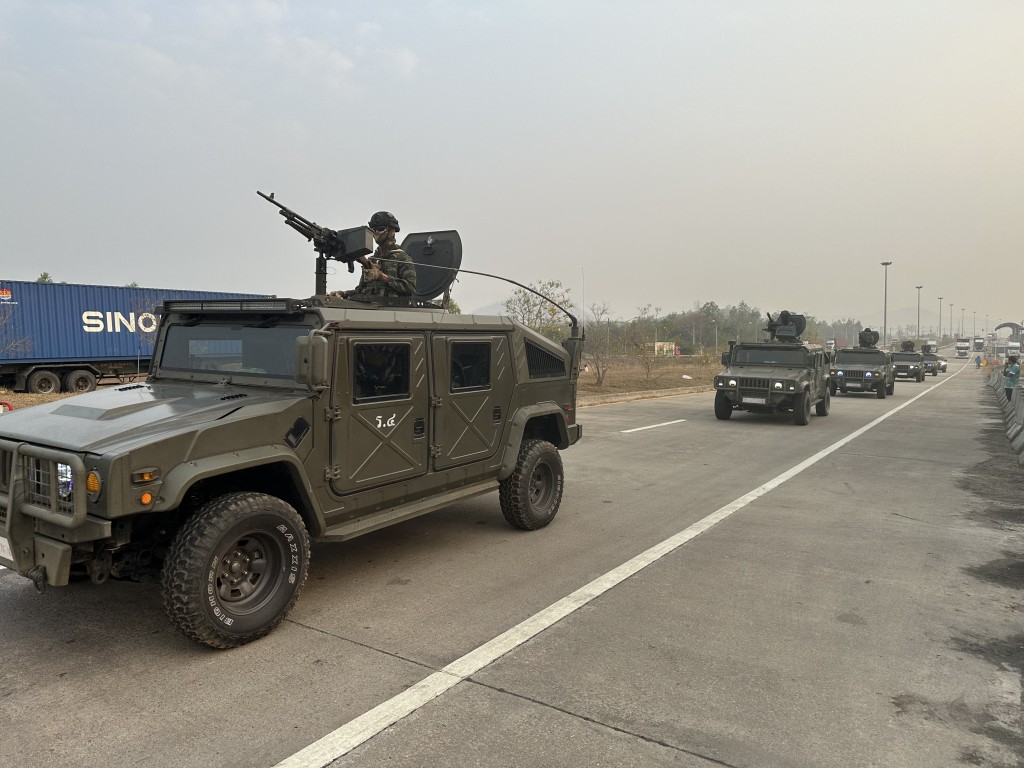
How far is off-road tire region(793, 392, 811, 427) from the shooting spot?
47.5ft

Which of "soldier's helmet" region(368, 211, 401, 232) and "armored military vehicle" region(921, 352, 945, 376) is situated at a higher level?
"soldier's helmet" region(368, 211, 401, 232)

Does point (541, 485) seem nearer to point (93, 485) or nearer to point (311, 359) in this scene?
point (311, 359)

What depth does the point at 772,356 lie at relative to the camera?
50.9ft

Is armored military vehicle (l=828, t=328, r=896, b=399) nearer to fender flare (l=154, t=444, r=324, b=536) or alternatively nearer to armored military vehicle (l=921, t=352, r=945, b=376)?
armored military vehicle (l=921, t=352, r=945, b=376)

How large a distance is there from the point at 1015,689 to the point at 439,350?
3.86 m

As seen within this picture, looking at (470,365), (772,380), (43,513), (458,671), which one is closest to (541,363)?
(470,365)

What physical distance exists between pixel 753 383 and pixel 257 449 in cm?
1267

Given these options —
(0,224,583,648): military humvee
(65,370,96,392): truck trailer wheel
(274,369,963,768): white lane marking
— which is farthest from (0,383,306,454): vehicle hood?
A: (65,370,96,392): truck trailer wheel

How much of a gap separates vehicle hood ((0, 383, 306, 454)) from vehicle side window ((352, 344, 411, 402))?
0.43m

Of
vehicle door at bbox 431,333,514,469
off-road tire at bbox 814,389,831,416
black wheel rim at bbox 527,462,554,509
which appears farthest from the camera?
off-road tire at bbox 814,389,831,416

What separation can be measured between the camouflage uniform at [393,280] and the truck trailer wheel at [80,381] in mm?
18053

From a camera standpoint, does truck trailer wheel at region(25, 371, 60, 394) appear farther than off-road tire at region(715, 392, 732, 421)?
Yes

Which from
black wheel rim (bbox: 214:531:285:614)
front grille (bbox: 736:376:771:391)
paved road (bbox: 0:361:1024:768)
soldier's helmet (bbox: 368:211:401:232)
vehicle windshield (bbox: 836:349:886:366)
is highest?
soldier's helmet (bbox: 368:211:401:232)

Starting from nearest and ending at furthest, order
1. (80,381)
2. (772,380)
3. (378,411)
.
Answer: (378,411) < (772,380) < (80,381)
